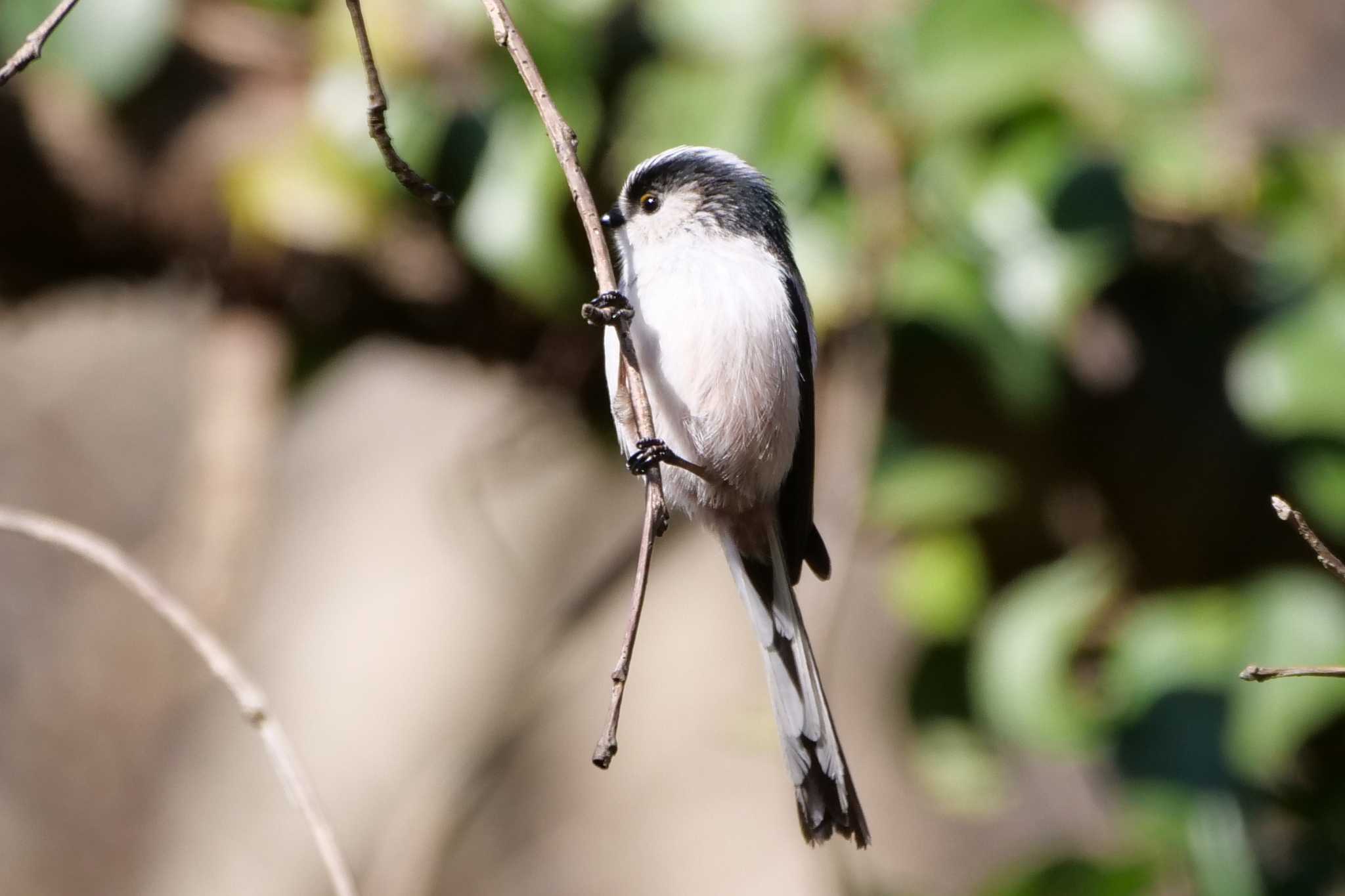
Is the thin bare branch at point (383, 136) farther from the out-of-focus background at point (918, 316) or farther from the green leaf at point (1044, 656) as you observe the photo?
the green leaf at point (1044, 656)

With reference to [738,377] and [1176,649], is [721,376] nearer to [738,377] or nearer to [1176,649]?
[738,377]

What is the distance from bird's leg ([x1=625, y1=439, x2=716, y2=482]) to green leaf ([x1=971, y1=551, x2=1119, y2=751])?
1.04 m

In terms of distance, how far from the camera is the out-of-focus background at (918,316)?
2.38 meters

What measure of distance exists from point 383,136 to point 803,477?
965 millimetres

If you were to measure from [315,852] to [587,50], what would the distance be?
255 centimetres

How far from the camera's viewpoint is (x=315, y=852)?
12.6 ft

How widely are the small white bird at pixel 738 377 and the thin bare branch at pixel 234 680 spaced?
560mm

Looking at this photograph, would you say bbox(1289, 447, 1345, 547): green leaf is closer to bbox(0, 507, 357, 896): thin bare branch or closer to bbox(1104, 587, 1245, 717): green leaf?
bbox(1104, 587, 1245, 717): green leaf

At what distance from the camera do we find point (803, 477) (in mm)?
1989

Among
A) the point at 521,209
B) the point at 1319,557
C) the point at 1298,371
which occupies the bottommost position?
the point at 1319,557

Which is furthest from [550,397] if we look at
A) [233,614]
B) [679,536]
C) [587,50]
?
[233,614]

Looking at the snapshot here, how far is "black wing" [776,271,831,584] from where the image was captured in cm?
198

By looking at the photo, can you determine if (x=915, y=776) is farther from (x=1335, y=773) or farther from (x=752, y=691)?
(x=1335, y=773)

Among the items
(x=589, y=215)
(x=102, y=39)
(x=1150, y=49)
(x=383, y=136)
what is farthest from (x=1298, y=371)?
(x=102, y=39)
